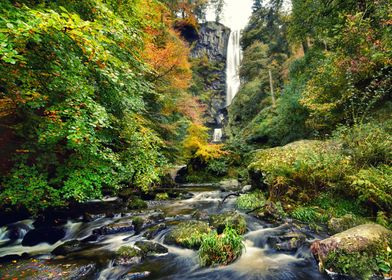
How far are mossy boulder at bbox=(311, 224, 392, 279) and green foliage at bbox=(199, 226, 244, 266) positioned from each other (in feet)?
5.75

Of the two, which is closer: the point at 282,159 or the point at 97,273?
the point at 97,273

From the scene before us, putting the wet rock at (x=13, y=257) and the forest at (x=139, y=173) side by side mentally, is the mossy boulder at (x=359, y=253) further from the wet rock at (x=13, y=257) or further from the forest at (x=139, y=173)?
the wet rock at (x=13, y=257)

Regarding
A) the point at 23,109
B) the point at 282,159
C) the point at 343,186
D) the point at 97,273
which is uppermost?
the point at 23,109

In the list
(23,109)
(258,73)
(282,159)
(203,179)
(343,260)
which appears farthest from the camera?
(258,73)

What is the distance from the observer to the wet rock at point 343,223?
5.69 m

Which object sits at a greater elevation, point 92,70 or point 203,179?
point 92,70

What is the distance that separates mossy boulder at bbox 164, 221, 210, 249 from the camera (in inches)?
237

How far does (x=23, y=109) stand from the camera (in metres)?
4.92

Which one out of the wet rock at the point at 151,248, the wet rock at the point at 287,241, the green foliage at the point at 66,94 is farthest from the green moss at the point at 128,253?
the wet rock at the point at 287,241

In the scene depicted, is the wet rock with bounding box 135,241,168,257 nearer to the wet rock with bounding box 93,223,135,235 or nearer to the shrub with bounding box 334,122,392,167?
the wet rock with bounding box 93,223,135,235

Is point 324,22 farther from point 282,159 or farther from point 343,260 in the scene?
point 343,260

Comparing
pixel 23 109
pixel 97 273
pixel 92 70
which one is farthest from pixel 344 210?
pixel 23 109

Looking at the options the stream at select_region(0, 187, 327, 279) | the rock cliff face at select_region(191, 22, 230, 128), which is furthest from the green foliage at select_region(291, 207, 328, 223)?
the rock cliff face at select_region(191, 22, 230, 128)

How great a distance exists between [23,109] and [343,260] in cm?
706
